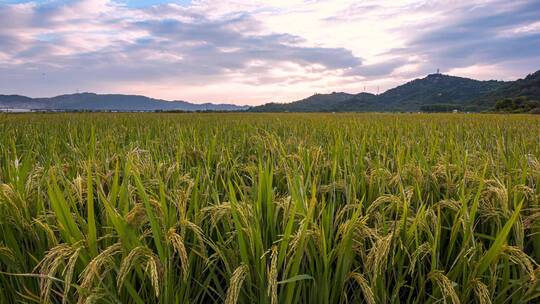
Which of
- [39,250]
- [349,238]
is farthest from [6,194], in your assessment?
[349,238]

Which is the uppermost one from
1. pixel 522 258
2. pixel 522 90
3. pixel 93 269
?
pixel 522 90

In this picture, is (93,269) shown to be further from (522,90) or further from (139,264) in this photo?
(522,90)

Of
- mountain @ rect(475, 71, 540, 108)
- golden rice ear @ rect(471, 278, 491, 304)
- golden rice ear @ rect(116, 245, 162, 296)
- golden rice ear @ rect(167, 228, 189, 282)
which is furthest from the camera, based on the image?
mountain @ rect(475, 71, 540, 108)

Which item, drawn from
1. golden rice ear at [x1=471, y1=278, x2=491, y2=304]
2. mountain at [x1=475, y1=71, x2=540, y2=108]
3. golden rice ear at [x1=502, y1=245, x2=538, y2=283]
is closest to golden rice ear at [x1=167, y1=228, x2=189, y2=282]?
golden rice ear at [x1=471, y1=278, x2=491, y2=304]

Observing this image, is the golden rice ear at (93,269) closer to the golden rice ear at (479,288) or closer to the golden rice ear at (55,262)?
the golden rice ear at (55,262)

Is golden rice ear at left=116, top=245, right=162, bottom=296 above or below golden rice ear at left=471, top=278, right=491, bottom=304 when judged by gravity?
above

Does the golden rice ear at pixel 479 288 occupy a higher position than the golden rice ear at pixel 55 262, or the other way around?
the golden rice ear at pixel 55 262

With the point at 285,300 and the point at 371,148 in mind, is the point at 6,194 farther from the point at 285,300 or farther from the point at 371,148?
the point at 371,148

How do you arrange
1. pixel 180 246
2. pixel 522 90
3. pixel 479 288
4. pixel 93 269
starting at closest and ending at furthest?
pixel 93 269, pixel 180 246, pixel 479 288, pixel 522 90

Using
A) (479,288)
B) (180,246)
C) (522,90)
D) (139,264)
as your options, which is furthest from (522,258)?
(522,90)

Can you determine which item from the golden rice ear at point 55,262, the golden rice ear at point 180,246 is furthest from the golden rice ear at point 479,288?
the golden rice ear at point 55,262

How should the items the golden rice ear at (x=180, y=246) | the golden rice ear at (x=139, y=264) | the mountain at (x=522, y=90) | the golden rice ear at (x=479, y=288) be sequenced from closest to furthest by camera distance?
the golden rice ear at (x=139, y=264) < the golden rice ear at (x=180, y=246) < the golden rice ear at (x=479, y=288) < the mountain at (x=522, y=90)

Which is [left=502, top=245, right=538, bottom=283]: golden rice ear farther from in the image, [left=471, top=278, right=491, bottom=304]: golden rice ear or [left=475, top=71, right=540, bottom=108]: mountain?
[left=475, top=71, right=540, bottom=108]: mountain

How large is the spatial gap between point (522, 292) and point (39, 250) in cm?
270
